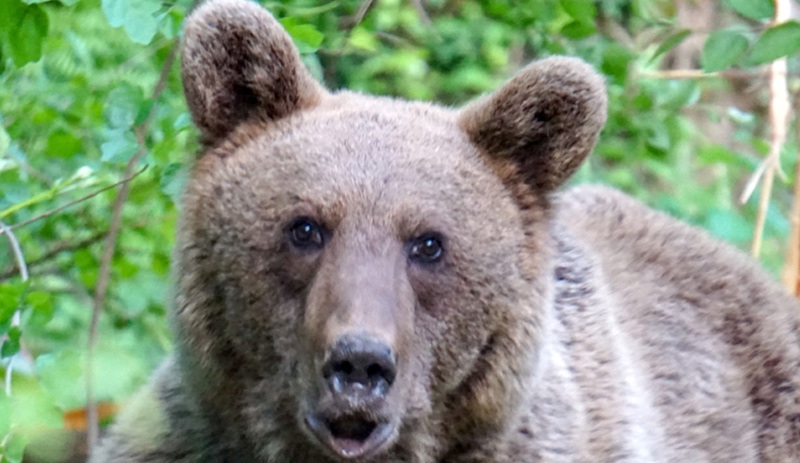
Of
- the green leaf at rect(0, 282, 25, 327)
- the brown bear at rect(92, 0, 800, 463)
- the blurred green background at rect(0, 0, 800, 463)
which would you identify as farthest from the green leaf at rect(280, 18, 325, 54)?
the green leaf at rect(0, 282, 25, 327)

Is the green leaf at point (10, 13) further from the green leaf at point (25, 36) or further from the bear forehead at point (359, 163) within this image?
the bear forehead at point (359, 163)

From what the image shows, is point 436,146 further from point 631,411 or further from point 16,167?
point 16,167

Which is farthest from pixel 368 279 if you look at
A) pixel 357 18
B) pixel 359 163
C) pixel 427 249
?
pixel 357 18

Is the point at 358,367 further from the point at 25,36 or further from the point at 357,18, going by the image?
the point at 357,18

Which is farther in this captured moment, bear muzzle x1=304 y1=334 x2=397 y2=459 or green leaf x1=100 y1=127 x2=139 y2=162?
green leaf x1=100 y1=127 x2=139 y2=162

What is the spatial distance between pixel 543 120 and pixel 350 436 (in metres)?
1.38

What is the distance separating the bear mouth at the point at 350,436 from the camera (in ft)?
12.8

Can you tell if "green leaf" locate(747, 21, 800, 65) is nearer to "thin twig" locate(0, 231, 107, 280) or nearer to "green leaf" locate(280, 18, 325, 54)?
"green leaf" locate(280, 18, 325, 54)

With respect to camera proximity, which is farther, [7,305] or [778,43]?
[778,43]

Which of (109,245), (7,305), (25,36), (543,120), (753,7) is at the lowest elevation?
(109,245)

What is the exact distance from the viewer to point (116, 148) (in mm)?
4902

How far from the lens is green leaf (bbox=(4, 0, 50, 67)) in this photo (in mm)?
4793

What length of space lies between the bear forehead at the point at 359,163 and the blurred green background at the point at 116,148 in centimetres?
40

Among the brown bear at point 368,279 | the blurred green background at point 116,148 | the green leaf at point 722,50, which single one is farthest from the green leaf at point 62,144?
the green leaf at point 722,50
